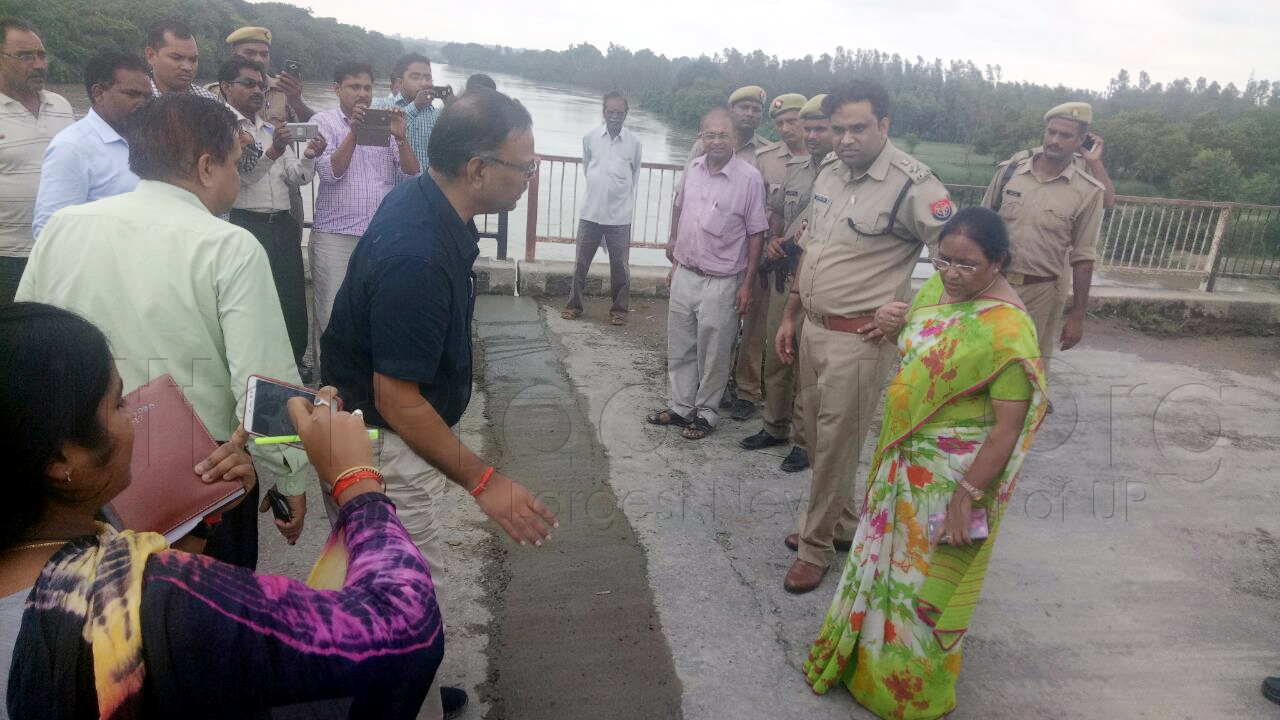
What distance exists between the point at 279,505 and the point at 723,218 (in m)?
3.08

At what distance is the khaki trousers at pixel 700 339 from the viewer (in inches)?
185

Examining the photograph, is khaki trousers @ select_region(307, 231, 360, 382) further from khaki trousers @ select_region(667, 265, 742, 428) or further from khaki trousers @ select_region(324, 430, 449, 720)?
khaki trousers @ select_region(324, 430, 449, 720)

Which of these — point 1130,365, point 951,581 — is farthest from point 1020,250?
point 951,581

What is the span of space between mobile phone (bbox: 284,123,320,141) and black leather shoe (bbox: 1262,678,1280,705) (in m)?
4.80

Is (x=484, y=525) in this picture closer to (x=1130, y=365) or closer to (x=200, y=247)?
(x=200, y=247)

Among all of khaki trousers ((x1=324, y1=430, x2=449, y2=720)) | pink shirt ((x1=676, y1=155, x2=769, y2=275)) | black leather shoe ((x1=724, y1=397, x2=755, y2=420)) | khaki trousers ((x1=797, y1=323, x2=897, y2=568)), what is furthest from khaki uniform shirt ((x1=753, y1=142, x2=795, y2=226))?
khaki trousers ((x1=324, y1=430, x2=449, y2=720))

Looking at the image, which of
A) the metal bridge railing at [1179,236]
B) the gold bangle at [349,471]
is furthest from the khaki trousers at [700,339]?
the gold bangle at [349,471]

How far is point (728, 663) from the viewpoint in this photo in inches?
113

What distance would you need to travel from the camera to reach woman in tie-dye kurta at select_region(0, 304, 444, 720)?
926mm

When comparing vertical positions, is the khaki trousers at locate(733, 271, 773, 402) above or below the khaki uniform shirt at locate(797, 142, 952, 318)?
below

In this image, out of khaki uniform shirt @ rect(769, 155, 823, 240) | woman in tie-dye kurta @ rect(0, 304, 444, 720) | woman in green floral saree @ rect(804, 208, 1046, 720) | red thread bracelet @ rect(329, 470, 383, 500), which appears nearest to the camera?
woman in tie-dye kurta @ rect(0, 304, 444, 720)

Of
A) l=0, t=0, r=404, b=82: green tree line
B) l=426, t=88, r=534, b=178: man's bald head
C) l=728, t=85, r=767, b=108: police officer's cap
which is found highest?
l=0, t=0, r=404, b=82: green tree line

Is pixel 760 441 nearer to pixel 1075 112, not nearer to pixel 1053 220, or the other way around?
pixel 1053 220

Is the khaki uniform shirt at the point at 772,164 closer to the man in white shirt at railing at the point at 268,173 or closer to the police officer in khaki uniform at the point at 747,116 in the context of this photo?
the police officer in khaki uniform at the point at 747,116
